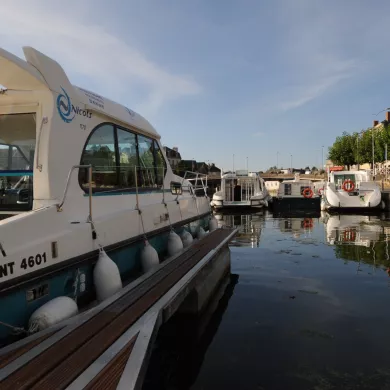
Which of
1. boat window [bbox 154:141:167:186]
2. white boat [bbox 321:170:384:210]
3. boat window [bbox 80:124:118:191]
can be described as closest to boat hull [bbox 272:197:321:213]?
white boat [bbox 321:170:384:210]

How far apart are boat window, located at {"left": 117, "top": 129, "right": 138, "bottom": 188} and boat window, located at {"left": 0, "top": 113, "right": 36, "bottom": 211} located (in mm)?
1502

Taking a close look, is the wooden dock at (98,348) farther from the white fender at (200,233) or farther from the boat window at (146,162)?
the white fender at (200,233)

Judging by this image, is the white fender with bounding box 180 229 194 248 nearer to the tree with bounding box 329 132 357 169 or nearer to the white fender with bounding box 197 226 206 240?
the white fender with bounding box 197 226 206 240

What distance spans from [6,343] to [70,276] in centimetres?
87

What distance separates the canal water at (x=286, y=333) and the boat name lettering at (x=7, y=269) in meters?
1.92

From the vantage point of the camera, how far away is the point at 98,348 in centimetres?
296

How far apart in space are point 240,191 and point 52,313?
26007 millimetres

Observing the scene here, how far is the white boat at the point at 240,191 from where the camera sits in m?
25.9

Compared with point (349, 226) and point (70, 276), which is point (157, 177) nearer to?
point (70, 276)

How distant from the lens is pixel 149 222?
5965 mm

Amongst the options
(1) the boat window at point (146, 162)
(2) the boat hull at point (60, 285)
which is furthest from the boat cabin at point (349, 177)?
(2) the boat hull at point (60, 285)

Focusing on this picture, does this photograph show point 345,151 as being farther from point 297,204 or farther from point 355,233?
point 355,233

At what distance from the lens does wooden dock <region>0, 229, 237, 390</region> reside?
2.54 m

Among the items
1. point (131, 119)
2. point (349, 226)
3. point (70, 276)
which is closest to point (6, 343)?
point (70, 276)
